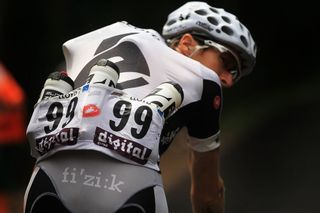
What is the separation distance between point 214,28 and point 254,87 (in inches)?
445

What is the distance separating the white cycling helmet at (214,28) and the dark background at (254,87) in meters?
4.63

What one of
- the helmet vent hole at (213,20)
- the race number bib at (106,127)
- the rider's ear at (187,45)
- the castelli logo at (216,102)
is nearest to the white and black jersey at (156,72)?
the castelli logo at (216,102)

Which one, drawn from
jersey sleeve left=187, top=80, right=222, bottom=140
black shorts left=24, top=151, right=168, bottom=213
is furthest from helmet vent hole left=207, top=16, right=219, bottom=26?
black shorts left=24, top=151, right=168, bottom=213

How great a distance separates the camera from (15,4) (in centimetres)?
1442

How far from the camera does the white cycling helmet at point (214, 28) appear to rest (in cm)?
464

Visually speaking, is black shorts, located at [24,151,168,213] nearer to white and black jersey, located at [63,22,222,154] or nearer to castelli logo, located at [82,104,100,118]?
castelli logo, located at [82,104,100,118]

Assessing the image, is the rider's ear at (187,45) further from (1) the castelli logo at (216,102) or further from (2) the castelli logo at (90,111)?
(2) the castelli logo at (90,111)

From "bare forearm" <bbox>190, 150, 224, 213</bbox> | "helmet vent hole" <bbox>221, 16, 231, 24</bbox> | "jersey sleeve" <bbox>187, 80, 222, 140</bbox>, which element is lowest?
"bare forearm" <bbox>190, 150, 224, 213</bbox>

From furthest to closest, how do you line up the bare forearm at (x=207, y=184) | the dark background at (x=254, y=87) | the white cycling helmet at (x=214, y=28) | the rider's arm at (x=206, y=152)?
the dark background at (x=254, y=87) < the white cycling helmet at (x=214, y=28) < the bare forearm at (x=207, y=184) < the rider's arm at (x=206, y=152)

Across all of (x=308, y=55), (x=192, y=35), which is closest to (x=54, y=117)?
(x=192, y=35)

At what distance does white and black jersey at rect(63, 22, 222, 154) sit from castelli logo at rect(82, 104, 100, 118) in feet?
0.90

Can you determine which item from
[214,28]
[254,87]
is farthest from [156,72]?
[254,87]

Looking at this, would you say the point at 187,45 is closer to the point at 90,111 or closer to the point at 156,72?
the point at 156,72

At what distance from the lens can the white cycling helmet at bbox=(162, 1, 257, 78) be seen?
464 cm
